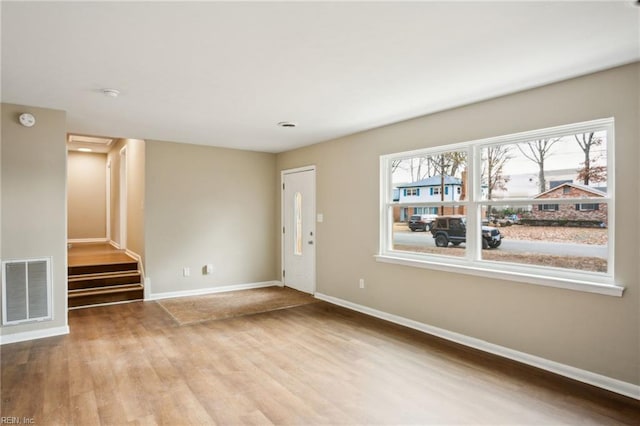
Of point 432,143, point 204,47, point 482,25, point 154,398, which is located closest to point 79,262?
point 154,398

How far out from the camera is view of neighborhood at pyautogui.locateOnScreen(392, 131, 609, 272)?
116 inches

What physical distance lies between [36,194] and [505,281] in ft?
15.7

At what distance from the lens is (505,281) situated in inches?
132

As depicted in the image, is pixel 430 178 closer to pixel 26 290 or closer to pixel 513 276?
pixel 513 276

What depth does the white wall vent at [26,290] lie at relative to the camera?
373cm

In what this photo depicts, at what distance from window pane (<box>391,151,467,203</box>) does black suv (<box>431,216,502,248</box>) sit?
0.24m

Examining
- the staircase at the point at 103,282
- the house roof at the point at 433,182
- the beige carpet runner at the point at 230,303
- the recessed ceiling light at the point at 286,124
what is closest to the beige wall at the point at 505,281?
the house roof at the point at 433,182

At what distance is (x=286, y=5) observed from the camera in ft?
6.33

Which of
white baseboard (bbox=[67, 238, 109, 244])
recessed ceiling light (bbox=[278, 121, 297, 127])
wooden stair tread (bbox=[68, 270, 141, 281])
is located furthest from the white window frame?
white baseboard (bbox=[67, 238, 109, 244])

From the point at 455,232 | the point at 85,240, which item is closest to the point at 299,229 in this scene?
the point at 455,232

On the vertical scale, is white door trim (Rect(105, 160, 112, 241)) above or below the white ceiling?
below

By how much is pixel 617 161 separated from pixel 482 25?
156 centimetres

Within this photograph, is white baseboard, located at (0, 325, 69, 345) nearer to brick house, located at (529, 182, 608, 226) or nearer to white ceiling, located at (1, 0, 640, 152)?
white ceiling, located at (1, 0, 640, 152)

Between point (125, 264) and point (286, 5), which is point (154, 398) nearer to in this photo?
point (286, 5)
